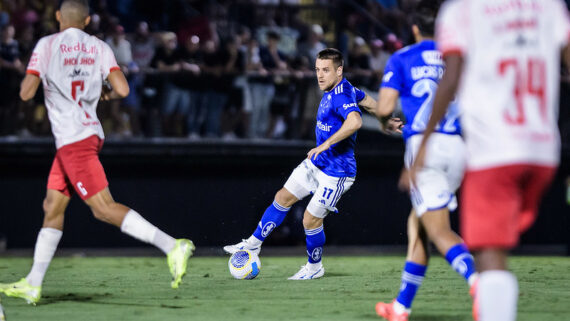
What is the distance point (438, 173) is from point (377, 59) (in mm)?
9467

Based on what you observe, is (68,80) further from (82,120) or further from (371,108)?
(371,108)

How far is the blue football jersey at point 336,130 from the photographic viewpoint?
9219 mm

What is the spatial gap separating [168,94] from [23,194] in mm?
2928

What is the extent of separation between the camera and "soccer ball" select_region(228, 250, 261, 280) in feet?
30.9

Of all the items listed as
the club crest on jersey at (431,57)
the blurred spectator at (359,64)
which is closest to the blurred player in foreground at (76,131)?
the club crest on jersey at (431,57)

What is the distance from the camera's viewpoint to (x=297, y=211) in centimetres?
1507

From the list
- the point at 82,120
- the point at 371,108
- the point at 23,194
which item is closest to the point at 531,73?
the point at 82,120

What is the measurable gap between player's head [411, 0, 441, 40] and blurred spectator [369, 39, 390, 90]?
8702 millimetres

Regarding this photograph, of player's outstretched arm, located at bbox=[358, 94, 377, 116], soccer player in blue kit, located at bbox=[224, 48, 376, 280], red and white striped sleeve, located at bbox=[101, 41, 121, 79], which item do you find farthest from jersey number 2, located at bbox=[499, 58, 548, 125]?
Result: player's outstretched arm, located at bbox=[358, 94, 377, 116]

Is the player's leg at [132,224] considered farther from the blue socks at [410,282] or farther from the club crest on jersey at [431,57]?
the club crest on jersey at [431,57]

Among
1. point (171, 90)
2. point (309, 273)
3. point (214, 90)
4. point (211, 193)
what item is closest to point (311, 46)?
point (214, 90)

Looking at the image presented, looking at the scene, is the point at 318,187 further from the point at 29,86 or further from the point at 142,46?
the point at 142,46

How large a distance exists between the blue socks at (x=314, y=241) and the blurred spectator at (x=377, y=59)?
230 inches

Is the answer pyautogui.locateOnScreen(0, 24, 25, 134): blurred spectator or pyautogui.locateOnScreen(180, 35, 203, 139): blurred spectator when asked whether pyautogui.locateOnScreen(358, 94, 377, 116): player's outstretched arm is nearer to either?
pyautogui.locateOnScreen(180, 35, 203, 139): blurred spectator
